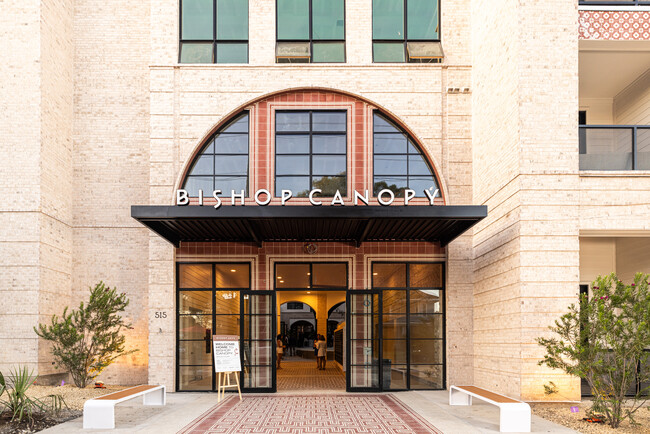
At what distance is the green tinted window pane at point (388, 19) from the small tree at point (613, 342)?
8640 millimetres

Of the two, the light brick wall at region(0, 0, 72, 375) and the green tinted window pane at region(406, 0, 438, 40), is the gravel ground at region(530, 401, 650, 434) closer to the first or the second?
the green tinted window pane at region(406, 0, 438, 40)

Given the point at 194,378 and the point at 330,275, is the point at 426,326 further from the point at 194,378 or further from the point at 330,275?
the point at 194,378

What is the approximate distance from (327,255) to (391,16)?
6685 millimetres

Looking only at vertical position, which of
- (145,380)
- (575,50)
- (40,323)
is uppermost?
(575,50)

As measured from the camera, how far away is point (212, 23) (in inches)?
620

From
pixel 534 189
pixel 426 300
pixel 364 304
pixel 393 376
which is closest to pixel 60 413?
pixel 364 304

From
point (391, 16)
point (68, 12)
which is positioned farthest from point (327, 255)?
point (68, 12)

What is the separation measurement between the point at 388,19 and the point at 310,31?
2.14 metres

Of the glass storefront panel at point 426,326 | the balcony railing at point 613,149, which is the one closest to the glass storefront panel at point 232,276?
the glass storefront panel at point 426,326

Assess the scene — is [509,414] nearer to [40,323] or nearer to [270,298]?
[270,298]

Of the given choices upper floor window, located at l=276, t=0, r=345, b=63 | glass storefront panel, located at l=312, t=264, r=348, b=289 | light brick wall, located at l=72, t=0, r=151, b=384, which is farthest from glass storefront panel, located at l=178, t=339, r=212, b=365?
upper floor window, located at l=276, t=0, r=345, b=63

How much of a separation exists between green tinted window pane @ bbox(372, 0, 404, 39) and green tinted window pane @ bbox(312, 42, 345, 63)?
1.00 meters

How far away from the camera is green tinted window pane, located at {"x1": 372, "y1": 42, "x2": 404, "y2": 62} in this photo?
51.4ft

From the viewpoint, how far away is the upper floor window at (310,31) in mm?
15664
